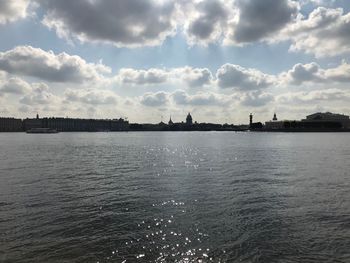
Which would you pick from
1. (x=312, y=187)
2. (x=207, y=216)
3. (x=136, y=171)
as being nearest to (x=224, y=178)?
(x=312, y=187)

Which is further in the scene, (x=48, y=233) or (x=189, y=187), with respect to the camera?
(x=189, y=187)

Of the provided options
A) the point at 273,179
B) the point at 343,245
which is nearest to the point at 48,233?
the point at 343,245

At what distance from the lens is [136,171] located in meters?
44.0

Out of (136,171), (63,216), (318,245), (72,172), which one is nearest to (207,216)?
(318,245)

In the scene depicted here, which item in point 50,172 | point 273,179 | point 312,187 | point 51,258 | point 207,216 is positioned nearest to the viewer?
point 51,258

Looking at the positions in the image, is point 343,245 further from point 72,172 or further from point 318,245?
point 72,172

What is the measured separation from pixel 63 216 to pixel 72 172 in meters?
22.7

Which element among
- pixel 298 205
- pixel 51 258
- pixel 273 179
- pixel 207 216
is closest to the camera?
pixel 51 258

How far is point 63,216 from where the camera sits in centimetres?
2161

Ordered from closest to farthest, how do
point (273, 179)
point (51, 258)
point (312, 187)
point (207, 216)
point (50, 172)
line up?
point (51, 258) → point (207, 216) → point (312, 187) → point (273, 179) → point (50, 172)

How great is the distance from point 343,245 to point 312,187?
16055mm

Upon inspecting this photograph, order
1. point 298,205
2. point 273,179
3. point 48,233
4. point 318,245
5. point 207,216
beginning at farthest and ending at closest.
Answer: point 273,179 → point 298,205 → point 207,216 → point 48,233 → point 318,245

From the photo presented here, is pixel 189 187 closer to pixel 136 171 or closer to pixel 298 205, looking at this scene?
pixel 298 205

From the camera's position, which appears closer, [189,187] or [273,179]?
[189,187]
